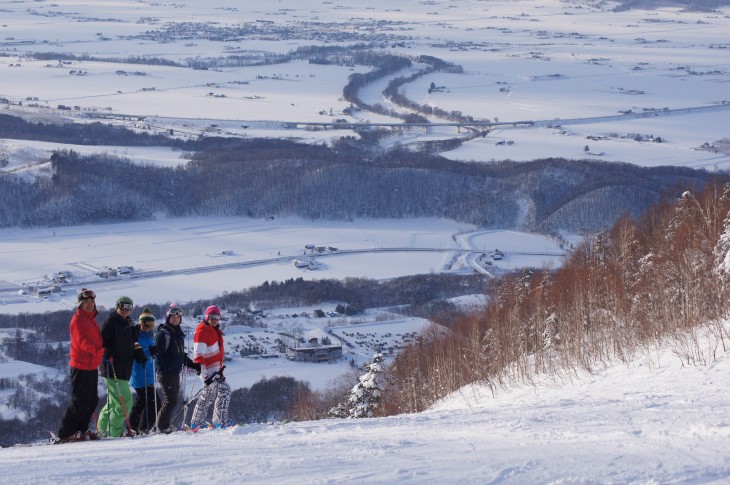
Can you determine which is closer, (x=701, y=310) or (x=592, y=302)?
(x=701, y=310)

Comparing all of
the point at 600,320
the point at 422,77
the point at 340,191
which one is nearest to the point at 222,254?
the point at 340,191

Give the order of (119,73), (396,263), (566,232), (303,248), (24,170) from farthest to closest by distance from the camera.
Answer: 1. (119,73)
2. (24,170)
3. (566,232)
4. (303,248)
5. (396,263)

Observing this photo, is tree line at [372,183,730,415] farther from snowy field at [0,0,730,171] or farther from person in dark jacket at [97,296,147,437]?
snowy field at [0,0,730,171]

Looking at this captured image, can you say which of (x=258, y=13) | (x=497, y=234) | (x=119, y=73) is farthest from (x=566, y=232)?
(x=258, y=13)

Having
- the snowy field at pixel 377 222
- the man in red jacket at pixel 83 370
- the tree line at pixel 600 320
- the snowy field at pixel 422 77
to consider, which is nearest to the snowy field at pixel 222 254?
the snowy field at pixel 377 222

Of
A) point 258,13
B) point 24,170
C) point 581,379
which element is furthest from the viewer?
point 258,13

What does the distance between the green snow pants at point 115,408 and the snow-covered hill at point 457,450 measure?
612 millimetres

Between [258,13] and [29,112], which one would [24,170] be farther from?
[258,13]

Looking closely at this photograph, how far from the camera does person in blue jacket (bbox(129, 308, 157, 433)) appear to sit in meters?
7.79

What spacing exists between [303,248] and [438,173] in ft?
35.7

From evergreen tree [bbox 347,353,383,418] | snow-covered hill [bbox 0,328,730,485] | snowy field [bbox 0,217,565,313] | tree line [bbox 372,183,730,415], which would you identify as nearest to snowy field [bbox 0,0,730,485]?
snow-covered hill [bbox 0,328,730,485]

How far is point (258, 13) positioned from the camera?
449 feet

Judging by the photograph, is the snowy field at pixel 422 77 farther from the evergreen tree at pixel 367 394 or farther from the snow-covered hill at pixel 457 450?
the snow-covered hill at pixel 457 450

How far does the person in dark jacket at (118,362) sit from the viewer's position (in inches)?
297
